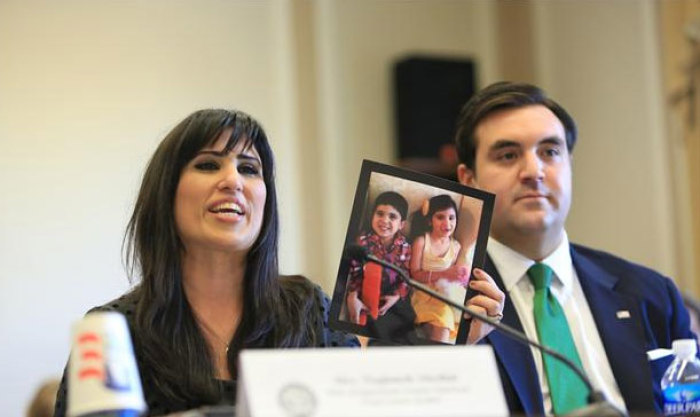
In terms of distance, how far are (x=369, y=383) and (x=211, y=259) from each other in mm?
943

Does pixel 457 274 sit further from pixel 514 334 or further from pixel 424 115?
pixel 424 115

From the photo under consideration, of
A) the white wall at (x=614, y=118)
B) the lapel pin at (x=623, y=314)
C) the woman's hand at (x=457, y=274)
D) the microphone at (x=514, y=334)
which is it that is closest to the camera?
the microphone at (x=514, y=334)

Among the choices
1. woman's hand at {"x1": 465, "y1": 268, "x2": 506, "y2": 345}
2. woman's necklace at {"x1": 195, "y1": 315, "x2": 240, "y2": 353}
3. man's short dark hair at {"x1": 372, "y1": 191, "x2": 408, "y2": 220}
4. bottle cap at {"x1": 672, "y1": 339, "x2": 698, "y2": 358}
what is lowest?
bottle cap at {"x1": 672, "y1": 339, "x2": 698, "y2": 358}

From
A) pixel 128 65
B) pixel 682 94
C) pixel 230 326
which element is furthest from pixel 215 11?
pixel 230 326

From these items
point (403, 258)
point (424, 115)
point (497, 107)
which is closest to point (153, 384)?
point (403, 258)

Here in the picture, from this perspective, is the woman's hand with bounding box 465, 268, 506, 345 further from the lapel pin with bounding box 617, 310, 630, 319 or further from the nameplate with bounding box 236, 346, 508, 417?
the nameplate with bounding box 236, 346, 508, 417

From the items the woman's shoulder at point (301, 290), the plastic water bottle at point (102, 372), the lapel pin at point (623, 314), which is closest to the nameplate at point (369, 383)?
the plastic water bottle at point (102, 372)

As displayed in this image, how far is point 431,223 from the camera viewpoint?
6.56 feet

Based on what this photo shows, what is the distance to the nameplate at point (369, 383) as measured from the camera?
49.6 inches

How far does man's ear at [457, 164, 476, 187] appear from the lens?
105 inches

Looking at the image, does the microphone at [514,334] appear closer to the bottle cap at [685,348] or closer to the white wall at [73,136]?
the bottle cap at [685,348]

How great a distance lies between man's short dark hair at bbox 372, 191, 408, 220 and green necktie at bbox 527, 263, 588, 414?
567 mm

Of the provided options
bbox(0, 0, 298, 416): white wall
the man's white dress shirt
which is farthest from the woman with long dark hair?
bbox(0, 0, 298, 416): white wall

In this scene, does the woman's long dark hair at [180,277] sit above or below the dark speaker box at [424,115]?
below
